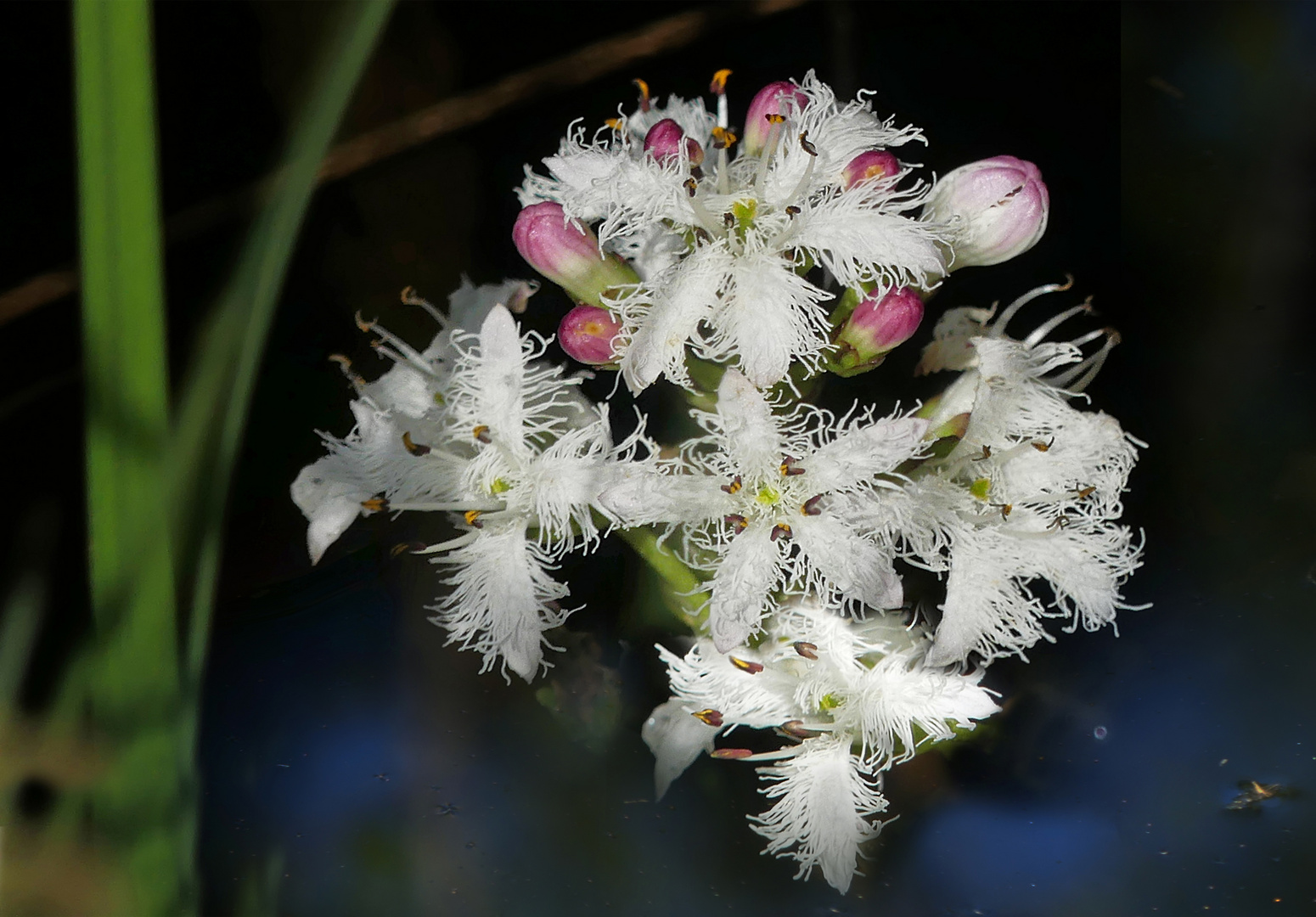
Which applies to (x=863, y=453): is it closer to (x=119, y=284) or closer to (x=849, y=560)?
(x=849, y=560)

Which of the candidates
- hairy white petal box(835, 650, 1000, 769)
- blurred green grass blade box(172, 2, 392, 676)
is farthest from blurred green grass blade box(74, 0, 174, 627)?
hairy white petal box(835, 650, 1000, 769)

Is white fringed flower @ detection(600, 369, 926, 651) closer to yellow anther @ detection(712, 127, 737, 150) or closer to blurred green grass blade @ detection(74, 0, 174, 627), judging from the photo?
yellow anther @ detection(712, 127, 737, 150)

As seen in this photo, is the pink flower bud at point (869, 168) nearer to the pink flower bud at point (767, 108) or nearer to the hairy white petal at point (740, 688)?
the pink flower bud at point (767, 108)

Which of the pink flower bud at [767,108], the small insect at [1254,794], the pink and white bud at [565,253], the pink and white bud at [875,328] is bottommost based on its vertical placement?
the small insect at [1254,794]

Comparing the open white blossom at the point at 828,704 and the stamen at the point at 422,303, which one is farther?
the stamen at the point at 422,303

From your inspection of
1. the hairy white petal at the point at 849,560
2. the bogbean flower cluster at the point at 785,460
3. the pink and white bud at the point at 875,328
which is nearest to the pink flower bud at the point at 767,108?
the bogbean flower cluster at the point at 785,460

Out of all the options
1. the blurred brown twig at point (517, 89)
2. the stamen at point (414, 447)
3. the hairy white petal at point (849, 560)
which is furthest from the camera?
the blurred brown twig at point (517, 89)

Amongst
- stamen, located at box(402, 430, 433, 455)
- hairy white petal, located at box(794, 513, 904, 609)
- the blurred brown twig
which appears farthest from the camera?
the blurred brown twig
